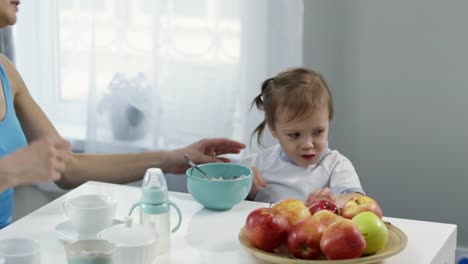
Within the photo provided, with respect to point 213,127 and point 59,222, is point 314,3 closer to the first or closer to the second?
point 213,127

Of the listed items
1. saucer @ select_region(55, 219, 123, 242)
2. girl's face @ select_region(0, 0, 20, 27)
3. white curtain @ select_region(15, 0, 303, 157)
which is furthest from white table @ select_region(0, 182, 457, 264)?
white curtain @ select_region(15, 0, 303, 157)

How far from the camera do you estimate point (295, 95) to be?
2.22m

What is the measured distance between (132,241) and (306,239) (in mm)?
327

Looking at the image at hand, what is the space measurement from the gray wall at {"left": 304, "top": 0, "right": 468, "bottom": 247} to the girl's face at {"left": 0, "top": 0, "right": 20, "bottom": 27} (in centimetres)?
102

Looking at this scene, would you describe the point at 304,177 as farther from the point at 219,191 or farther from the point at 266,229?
the point at 266,229

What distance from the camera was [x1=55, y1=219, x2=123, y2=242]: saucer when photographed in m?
1.76

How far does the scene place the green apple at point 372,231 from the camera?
5.15 ft

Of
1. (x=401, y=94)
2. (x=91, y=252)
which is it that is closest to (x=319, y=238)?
(x=91, y=252)

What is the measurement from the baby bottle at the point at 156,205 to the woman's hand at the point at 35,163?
0.61 feet

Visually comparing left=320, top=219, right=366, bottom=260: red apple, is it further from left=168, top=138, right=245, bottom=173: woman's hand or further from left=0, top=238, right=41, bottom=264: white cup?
left=168, top=138, right=245, bottom=173: woman's hand

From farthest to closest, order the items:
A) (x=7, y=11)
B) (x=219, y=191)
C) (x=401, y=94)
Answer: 1. (x=401, y=94)
2. (x=7, y=11)
3. (x=219, y=191)

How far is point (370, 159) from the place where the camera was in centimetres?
285

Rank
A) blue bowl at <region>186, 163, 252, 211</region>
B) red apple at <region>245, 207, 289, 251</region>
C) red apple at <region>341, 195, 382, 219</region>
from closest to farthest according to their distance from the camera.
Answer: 1. red apple at <region>245, 207, 289, 251</region>
2. red apple at <region>341, 195, 382, 219</region>
3. blue bowl at <region>186, 163, 252, 211</region>

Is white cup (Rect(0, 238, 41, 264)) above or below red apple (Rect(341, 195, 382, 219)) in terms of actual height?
below
